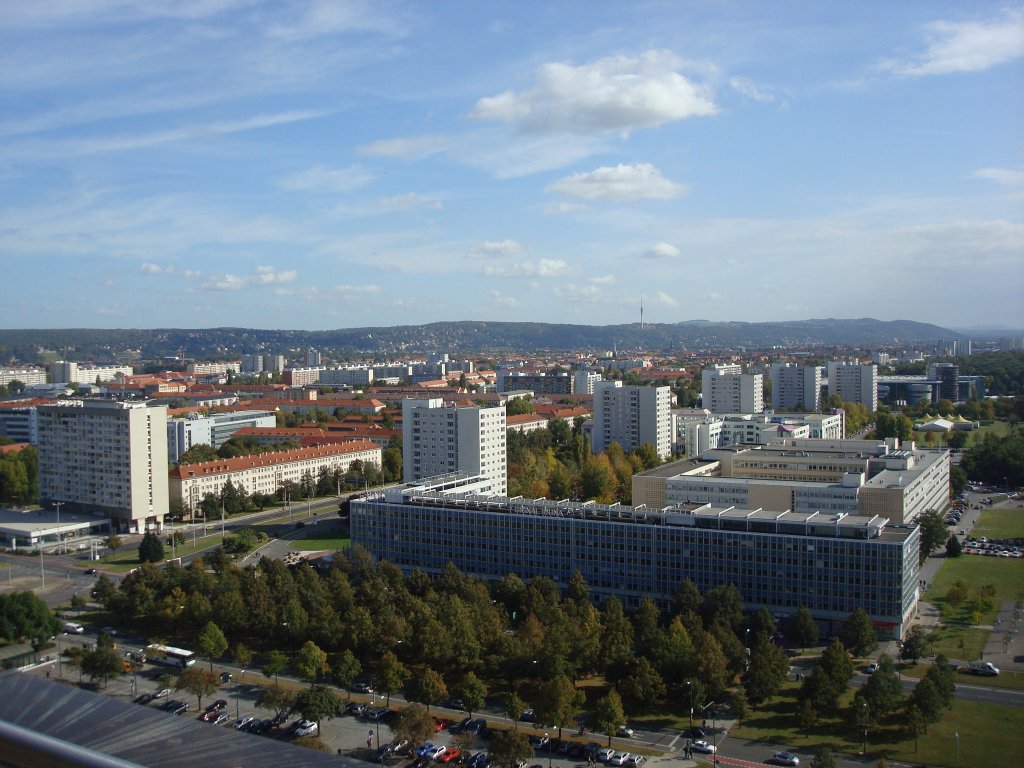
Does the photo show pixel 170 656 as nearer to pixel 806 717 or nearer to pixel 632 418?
pixel 806 717

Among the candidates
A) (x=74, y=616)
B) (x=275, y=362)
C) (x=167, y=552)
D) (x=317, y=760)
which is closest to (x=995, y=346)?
(x=167, y=552)

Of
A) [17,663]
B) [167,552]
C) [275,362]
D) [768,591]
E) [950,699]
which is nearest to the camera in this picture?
[950,699]

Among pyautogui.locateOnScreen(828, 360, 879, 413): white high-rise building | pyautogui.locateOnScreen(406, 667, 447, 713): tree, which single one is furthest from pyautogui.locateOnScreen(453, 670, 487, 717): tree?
pyautogui.locateOnScreen(828, 360, 879, 413): white high-rise building

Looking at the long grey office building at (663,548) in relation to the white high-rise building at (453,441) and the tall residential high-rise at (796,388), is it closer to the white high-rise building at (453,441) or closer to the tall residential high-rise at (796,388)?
the white high-rise building at (453,441)

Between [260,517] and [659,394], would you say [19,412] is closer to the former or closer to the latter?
[260,517]

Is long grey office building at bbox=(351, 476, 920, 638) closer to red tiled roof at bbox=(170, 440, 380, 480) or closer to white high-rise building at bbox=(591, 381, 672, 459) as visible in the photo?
red tiled roof at bbox=(170, 440, 380, 480)
